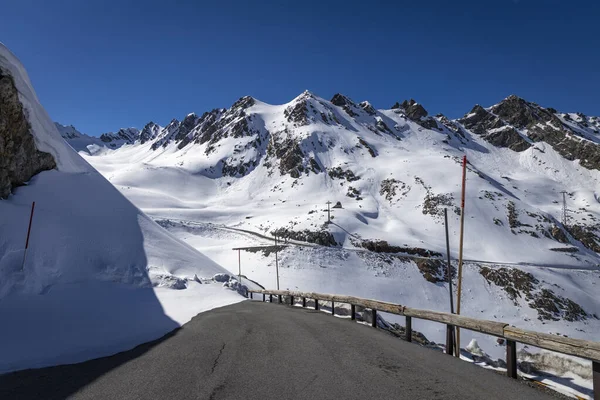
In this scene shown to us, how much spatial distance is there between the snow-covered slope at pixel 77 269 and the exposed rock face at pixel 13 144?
0.56 ft

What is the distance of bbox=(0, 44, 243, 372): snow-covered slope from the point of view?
8461mm

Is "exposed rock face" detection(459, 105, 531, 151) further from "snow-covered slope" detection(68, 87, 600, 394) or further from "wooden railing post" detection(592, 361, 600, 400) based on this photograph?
"wooden railing post" detection(592, 361, 600, 400)

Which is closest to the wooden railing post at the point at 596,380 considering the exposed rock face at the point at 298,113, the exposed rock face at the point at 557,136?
the exposed rock face at the point at 298,113

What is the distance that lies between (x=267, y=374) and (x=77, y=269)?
12212 millimetres

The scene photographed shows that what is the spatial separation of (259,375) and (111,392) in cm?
212

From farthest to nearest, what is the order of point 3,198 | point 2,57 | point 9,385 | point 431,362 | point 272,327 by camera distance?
1. point 2,57
2. point 3,198
3. point 272,327
4. point 431,362
5. point 9,385

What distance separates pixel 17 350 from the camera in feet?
23.9

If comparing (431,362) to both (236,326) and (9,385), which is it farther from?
(9,385)

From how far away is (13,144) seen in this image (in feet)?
55.7

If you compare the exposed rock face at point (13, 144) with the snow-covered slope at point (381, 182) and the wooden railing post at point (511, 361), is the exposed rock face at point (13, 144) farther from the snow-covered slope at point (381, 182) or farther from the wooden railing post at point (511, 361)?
the snow-covered slope at point (381, 182)

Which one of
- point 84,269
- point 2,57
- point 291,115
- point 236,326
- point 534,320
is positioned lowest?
point 534,320

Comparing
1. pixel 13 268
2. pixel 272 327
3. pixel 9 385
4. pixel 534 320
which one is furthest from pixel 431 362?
pixel 534 320

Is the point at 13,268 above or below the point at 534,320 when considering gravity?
above

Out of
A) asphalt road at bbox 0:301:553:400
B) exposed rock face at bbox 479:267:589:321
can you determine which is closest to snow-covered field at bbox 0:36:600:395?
exposed rock face at bbox 479:267:589:321
